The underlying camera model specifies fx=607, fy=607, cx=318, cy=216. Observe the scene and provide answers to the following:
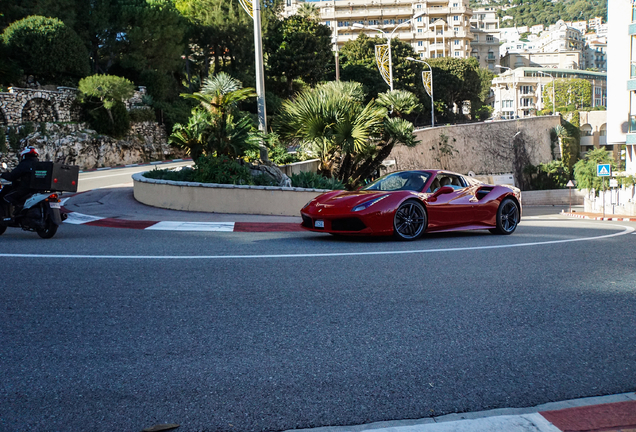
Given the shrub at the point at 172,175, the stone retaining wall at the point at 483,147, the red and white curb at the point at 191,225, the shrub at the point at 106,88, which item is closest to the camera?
the red and white curb at the point at 191,225

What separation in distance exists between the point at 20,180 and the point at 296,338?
7.34 meters

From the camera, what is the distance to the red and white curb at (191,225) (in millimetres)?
11242

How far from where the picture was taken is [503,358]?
3.86 metres

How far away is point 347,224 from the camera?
9391 mm

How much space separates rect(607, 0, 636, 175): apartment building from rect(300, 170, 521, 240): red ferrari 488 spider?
1513 inches

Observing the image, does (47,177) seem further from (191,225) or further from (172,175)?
A: (172,175)

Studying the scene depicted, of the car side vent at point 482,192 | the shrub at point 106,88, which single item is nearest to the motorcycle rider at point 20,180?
the car side vent at point 482,192

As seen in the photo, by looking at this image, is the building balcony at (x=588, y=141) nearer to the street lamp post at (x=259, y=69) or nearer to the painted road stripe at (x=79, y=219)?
the street lamp post at (x=259, y=69)

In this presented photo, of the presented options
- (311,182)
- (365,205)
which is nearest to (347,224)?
(365,205)

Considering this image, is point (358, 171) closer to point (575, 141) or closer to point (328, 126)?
point (328, 126)

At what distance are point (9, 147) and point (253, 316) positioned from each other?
3304cm

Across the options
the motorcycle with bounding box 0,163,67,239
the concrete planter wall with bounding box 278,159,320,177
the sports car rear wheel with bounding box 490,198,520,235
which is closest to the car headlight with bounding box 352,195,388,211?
the sports car rear wheel with bounding box 490,198,520,235

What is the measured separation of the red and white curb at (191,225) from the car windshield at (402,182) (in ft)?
6.44

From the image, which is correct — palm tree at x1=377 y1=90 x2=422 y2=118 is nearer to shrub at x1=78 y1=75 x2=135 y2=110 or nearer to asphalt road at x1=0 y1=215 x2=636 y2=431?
asphalt road at x1=0 y1=215 x2=636 y2=431
